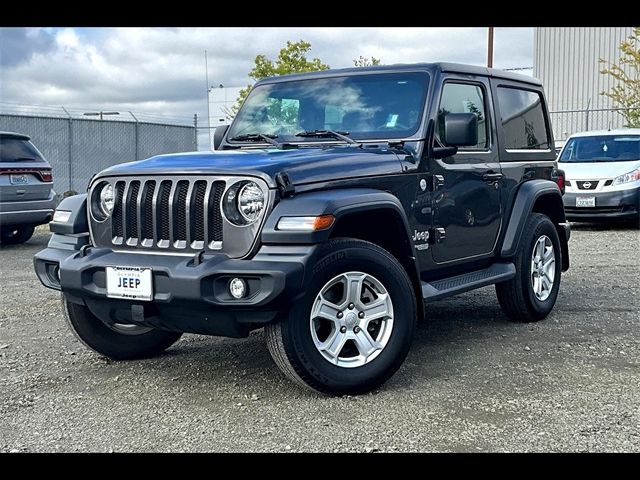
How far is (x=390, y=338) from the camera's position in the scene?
4.55m

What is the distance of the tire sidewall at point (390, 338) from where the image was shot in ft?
13.8

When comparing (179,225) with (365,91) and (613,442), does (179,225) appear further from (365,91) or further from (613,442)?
(613,442)

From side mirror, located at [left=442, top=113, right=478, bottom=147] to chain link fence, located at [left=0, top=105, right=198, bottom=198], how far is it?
15.7 metres

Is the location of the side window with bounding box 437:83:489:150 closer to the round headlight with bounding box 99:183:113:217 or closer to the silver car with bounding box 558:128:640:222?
the round headlight with bounding box 99:183:113:217

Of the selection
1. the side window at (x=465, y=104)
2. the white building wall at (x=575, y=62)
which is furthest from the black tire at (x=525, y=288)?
the white building wall at (x=575, y=62)

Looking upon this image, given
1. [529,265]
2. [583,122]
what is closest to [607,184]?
[529,265]

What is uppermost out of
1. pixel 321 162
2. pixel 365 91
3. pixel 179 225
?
pixel 365 91

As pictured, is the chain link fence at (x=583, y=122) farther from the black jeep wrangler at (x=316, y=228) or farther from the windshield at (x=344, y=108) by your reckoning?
the windshield at (x=344, y=108)

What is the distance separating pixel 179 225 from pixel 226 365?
125 centimetres

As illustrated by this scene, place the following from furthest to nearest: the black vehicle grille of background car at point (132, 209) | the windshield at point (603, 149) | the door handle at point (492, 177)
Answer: the windshield at point (603, 149) → the door handle at point (492, 177) → the black vehicle grille of background car at point (132, 209)

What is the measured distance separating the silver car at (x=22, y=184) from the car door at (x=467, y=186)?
7.53 metres

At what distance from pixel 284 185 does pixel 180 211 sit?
63 centimetres

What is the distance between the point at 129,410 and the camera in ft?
14.3
